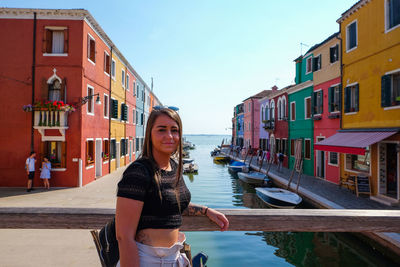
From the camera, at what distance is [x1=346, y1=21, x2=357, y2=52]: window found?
13833mm

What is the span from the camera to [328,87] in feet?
55.0

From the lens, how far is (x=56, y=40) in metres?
13.9

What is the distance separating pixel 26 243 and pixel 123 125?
59.3ft

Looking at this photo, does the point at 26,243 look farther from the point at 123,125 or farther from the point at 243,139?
the point at 243,139

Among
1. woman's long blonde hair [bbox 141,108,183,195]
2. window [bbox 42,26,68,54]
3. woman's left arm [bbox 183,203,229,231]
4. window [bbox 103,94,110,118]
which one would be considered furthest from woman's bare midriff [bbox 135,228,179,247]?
window [bbox 103,94,110,118]

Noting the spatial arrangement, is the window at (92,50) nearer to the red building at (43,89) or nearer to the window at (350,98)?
the red building at (43,89)

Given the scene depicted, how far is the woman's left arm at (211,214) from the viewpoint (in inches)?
79.0

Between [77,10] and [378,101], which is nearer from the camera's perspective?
[378,101]

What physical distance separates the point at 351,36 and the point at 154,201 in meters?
15.9

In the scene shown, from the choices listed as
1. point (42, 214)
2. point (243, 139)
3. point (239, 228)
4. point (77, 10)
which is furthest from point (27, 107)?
point (243, 139)

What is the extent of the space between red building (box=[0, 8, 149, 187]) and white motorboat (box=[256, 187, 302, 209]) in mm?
9232

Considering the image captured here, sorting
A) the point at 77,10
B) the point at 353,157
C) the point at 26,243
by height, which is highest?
the point at 77,10

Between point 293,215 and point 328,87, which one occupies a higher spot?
point 328,87

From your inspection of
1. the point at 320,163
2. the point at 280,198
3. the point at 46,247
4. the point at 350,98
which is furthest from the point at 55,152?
the point at 320,163
